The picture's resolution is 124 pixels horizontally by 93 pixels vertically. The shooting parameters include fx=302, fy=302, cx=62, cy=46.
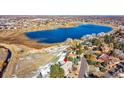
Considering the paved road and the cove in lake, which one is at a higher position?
the cove in lake

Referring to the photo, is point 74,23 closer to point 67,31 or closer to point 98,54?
point 67,31

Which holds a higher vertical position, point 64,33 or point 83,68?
point 64,33

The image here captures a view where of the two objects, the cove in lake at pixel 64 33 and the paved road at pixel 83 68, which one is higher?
the cove in lake at pixel 64 33
